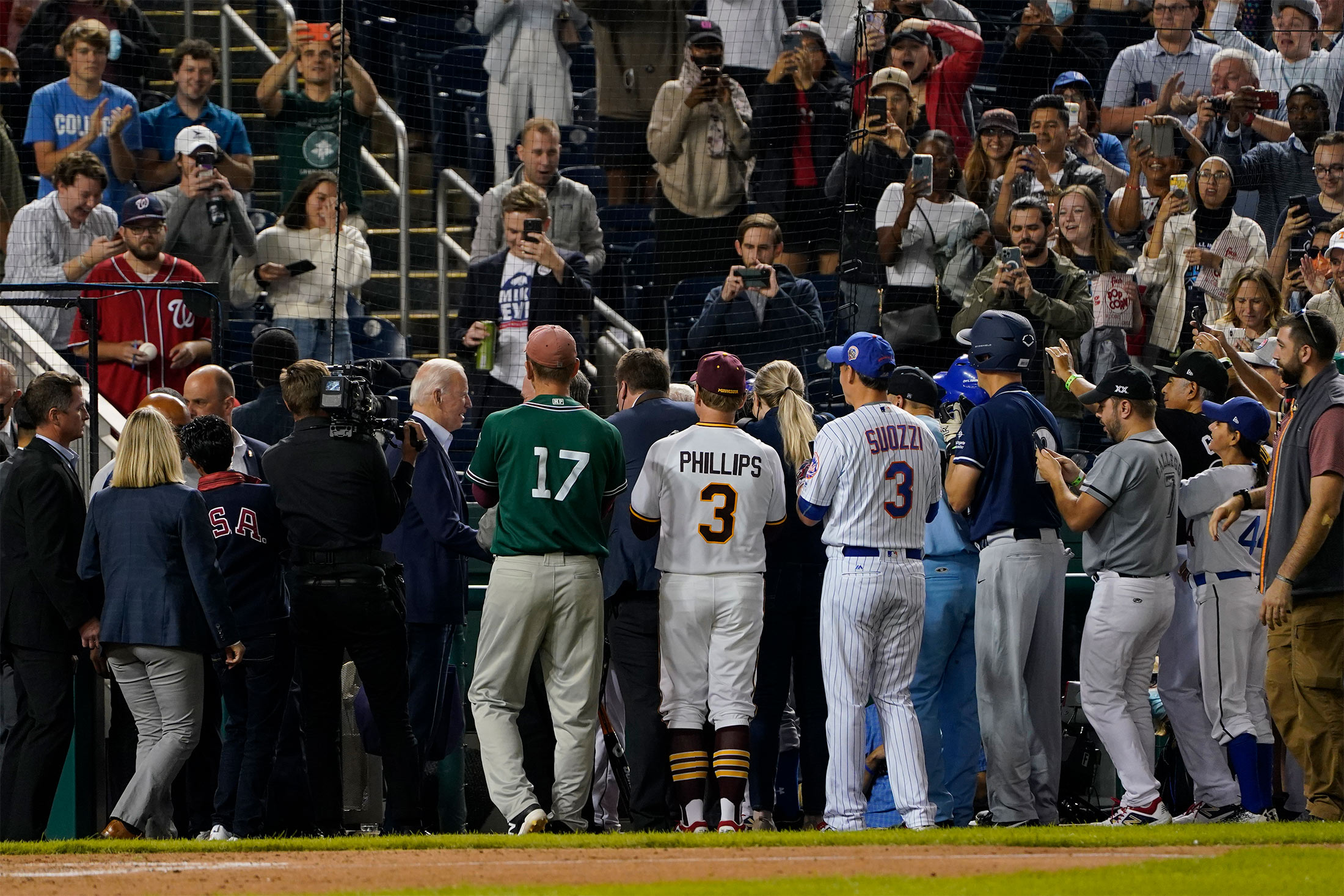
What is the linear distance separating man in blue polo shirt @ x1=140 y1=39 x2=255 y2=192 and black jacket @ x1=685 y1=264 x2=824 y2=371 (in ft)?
11.6

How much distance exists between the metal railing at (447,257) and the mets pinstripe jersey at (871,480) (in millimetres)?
4367

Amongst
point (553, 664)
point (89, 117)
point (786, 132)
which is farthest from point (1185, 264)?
point (89, 117)

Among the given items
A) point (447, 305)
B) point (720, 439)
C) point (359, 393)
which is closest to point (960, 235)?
point (447, 305)

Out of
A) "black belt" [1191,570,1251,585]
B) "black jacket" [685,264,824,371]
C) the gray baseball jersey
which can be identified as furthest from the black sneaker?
"black jacket" [685,264,824,371]

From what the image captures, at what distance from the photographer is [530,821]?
20.7 ft

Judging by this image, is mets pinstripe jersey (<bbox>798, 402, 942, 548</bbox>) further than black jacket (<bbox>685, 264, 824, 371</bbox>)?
No

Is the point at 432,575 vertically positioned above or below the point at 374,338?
below

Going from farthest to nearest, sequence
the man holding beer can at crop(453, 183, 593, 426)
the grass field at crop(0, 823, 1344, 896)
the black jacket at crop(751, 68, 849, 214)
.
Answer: the black jacket at crop(751, 68, 849, 214), the man holding beer can at crop(453, 183, 593, 426), the grass field at crop(0, 823, 1344, 896)

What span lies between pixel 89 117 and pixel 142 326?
2432 mm

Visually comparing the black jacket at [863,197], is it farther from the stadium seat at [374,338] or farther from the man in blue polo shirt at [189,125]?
the man in blue polo shirt at [189,125]

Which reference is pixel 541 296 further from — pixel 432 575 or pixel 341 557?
pixel 341 557

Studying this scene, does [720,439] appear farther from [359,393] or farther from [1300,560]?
[1300,560]

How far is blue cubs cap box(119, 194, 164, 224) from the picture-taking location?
990 cm

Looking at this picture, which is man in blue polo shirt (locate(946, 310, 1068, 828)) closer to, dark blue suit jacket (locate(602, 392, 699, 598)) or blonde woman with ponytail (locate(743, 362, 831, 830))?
blonde woman with ponytail (locate(743, 362, 831, 830))
